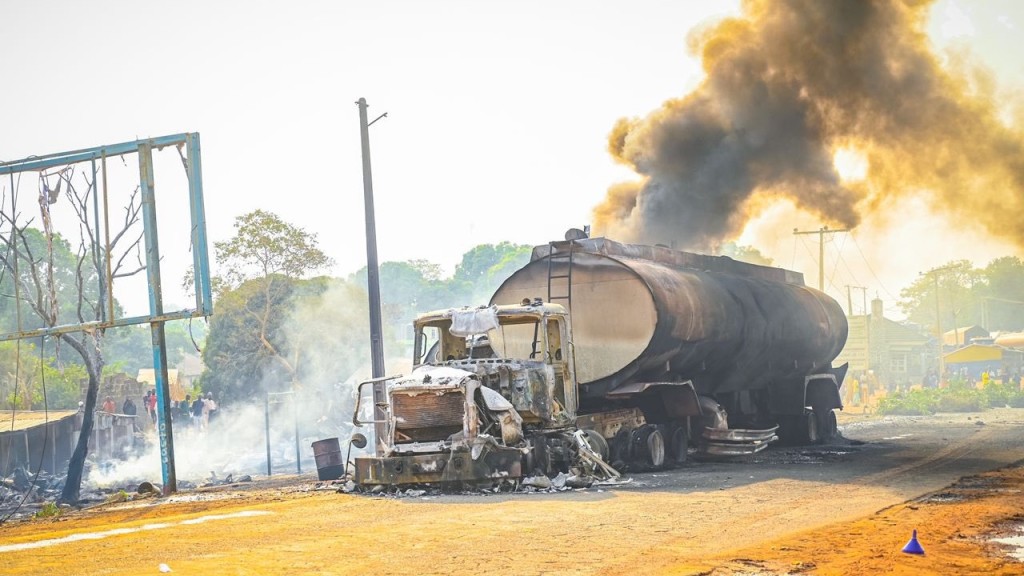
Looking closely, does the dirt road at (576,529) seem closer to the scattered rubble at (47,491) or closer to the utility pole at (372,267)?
the scattered rubble at (47,491)

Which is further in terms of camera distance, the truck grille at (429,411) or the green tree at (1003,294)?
the green tree at (1003,294)

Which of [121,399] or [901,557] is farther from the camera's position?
[121,399]

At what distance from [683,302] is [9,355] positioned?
1318 inches

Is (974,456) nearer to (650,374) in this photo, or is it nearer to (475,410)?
(650,374)

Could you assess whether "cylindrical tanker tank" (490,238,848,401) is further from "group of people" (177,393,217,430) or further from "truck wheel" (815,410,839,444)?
"group of people" (177,393,217,430)

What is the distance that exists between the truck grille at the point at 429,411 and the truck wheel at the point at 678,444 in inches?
221

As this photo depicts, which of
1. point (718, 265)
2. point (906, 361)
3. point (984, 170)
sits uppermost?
point (984, 170)

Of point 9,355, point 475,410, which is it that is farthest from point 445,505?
point 9,355

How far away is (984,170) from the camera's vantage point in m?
26.8

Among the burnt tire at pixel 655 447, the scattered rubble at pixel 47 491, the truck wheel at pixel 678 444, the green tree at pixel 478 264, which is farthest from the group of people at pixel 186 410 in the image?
the green tree at pixel 478 264

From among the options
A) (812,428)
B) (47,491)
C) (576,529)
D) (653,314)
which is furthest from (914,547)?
(47,491)

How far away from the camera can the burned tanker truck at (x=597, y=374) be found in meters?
15.2

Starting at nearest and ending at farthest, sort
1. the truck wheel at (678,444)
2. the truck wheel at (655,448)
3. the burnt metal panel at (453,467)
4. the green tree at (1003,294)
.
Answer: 1. the burnt metal panel at (453,467)
2. the truck wheel at (655,448)
3. the truck wheel at (678,444)
4. the green tree at (1003,294)

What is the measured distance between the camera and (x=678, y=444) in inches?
775
